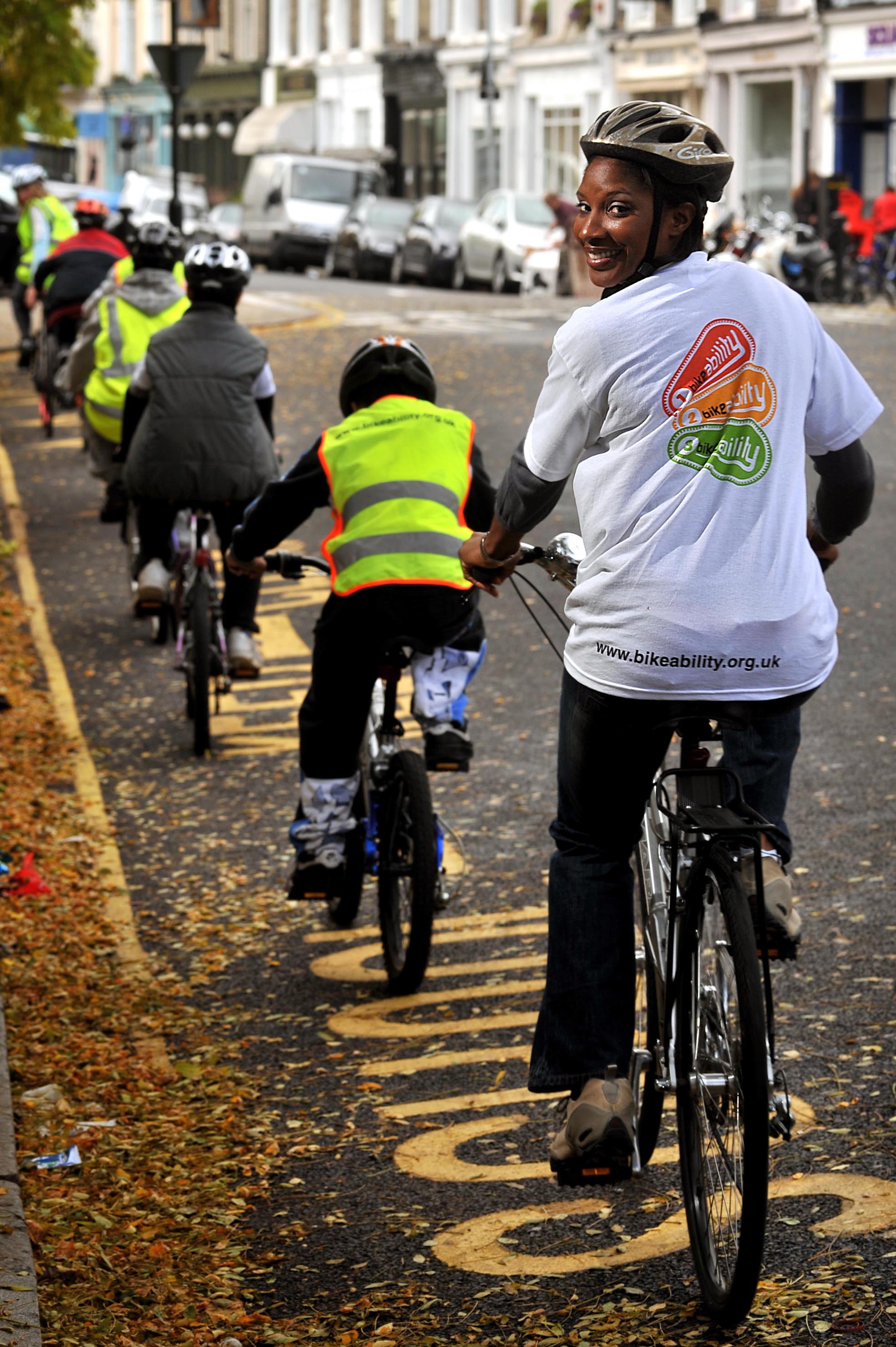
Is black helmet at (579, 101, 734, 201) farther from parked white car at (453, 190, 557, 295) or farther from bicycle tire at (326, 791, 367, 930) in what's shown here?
parked white car at (453, 190, 557, 295)

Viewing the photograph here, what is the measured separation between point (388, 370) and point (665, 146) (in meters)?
2.27

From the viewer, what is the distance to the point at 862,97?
4150cm

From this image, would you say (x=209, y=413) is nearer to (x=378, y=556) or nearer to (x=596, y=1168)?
(x=378, y=556)

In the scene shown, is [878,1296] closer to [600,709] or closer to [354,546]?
[600,709]

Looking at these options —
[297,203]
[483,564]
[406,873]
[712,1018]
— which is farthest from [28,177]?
[297,203]

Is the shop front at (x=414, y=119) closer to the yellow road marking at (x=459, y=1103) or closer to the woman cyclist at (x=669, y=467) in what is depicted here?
the yellow road marking at (x=459, y=1103)

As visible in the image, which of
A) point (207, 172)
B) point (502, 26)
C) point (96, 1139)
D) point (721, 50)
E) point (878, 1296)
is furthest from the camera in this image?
point (207, 172)

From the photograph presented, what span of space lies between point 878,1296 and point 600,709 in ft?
3.87

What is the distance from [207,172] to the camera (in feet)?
250

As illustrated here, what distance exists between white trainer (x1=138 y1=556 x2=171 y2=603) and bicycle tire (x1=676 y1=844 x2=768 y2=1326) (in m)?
5.72

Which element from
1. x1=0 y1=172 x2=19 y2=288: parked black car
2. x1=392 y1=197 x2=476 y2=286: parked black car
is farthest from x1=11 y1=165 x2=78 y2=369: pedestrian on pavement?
x1=392 y1=197 x2=476 y2=286: parked black car

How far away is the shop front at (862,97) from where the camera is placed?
4022cm

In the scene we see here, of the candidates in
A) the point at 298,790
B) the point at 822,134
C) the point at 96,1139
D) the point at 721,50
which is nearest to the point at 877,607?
the point at 298,790

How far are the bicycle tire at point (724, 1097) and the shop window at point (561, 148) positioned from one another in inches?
1967
